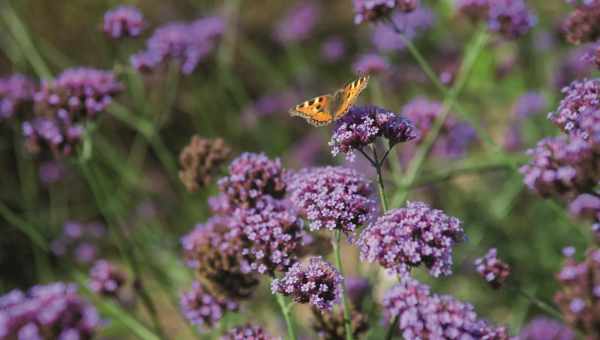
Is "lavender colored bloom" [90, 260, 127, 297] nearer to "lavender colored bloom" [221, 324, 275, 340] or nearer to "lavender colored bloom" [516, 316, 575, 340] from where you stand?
"lavender colored bloom" [221, 324, 275, 340]

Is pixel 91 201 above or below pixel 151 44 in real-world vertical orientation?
above

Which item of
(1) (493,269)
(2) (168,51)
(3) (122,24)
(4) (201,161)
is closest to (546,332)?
(1) (493,269)

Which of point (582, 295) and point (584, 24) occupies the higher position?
point (584, 24)

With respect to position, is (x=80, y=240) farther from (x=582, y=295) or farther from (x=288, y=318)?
(x=582, y=295)

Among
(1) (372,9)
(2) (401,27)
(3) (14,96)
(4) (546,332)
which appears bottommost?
(4) (546,332)

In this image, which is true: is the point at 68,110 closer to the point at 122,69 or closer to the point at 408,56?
the point at 122,69

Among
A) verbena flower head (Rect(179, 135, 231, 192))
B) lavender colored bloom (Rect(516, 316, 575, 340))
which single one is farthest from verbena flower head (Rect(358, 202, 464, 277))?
lavender colored bloom (Rect(516, 316, 575, 340))

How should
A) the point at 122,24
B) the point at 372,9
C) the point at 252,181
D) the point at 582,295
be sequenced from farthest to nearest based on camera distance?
the point at 122,24, the point at 372,9, the point at 252,181, the point at 582,295

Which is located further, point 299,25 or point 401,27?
point 299,25

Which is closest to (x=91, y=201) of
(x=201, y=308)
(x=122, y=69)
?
(x=122, y=69)
